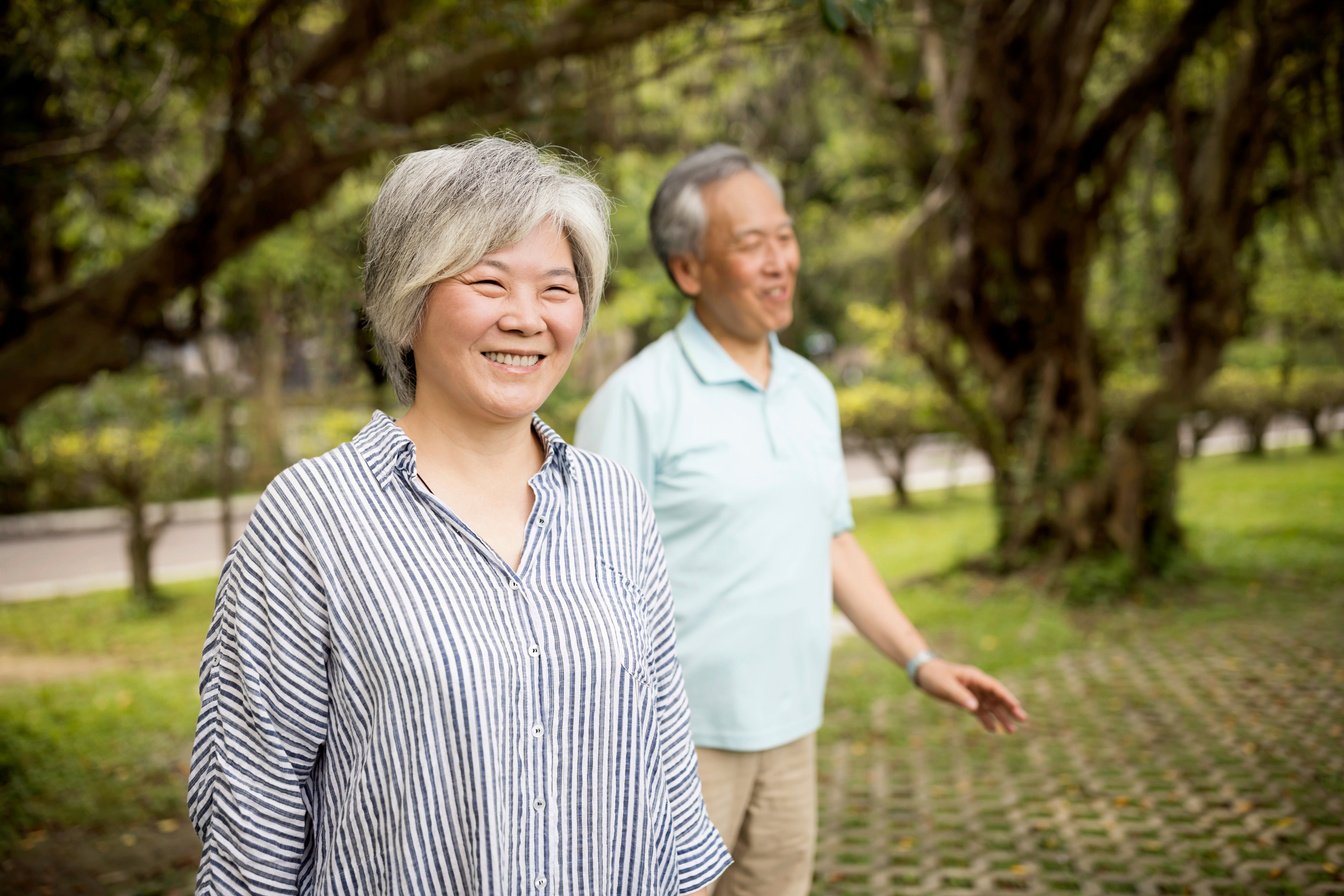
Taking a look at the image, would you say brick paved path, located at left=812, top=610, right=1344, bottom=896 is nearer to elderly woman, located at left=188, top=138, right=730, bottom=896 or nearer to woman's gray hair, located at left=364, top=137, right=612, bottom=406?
elderly woman, located at left=188, top=138, right=730, bottom=896

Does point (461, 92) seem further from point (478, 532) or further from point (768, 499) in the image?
point (478, 532)

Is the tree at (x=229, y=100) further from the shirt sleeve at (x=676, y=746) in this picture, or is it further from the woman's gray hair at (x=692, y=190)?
the shirt sleeve at (x=676, y=746)

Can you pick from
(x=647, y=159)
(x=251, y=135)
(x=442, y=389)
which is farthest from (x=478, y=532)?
(x=647, y=159)

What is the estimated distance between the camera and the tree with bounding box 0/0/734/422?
15.3 feet

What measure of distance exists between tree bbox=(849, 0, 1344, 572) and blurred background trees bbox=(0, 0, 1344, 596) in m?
0.02

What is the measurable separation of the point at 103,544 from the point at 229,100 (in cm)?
1212

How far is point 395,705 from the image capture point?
4.98ft

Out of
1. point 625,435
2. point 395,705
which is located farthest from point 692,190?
point 395,705

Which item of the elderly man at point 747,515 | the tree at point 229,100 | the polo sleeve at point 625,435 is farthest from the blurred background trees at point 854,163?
the polo sleeve at point 625,435

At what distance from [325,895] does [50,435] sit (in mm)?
16713

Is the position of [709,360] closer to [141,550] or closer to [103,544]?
[141,550]

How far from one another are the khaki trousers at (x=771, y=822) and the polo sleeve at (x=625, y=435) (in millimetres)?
641

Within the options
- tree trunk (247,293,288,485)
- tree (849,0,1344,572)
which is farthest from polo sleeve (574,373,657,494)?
tree trunk (247,293,288,485)

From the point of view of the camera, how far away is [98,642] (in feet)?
31.3
